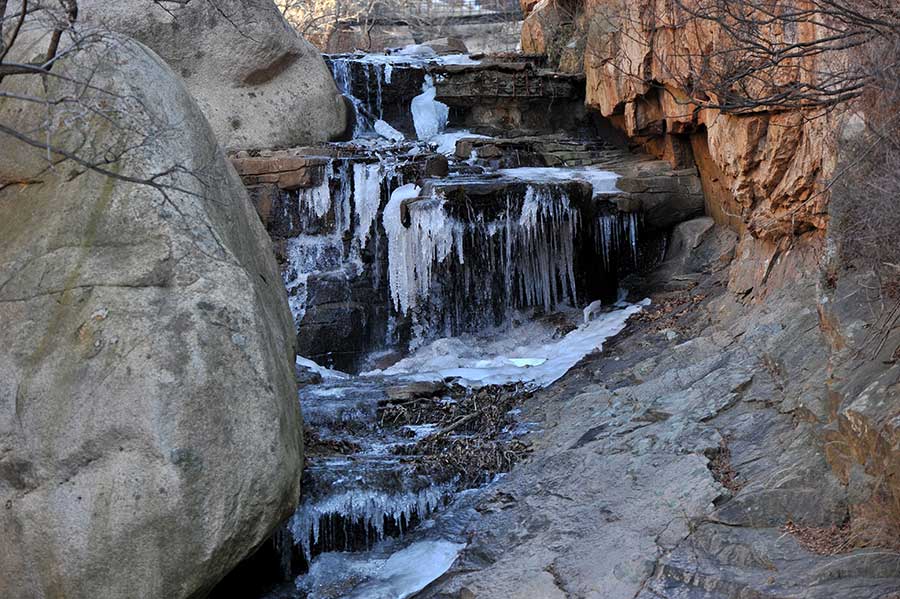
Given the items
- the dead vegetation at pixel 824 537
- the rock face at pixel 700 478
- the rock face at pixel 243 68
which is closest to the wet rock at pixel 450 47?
the rock face at pixel 243 68

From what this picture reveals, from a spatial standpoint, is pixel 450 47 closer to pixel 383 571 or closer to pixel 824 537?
pixel 383 571

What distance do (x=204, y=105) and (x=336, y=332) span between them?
4429 millimetres

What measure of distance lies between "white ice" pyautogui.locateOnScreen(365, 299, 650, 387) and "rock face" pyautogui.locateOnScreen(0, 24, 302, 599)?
163 inches

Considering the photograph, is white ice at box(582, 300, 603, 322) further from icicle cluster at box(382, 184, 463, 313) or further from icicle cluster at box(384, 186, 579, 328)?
icicle cluster at box(382, 184, 463, 313)

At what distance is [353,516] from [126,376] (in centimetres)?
231

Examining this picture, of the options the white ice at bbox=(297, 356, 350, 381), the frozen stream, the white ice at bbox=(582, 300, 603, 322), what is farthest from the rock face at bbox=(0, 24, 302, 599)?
the white ice at bbox=(582, 300, 603, 322)

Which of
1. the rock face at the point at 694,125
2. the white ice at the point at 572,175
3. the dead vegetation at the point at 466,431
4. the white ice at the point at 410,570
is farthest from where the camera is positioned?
the white ice at the point at 572,175

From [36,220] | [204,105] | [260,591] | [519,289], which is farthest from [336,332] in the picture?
[36,220]

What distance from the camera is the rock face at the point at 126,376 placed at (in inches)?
196

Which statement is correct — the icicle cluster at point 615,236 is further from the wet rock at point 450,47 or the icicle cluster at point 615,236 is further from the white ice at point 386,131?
the wet rock at point 450,47

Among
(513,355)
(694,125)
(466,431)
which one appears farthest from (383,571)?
(694,125)

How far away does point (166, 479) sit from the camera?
16.3 ft

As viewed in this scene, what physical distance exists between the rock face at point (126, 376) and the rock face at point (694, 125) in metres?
2.66

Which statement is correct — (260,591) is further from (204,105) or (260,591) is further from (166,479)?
(204,105)
